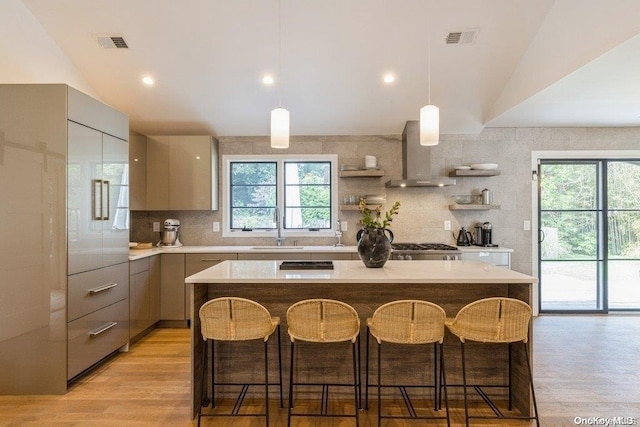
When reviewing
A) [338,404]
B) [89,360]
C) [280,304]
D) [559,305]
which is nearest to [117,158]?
[89,360]

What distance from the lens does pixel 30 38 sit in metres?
3.03

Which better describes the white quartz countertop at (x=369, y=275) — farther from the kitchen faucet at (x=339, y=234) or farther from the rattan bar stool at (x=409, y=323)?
the kitchen faucet at (x=339, y=234)

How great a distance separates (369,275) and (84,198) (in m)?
2.31

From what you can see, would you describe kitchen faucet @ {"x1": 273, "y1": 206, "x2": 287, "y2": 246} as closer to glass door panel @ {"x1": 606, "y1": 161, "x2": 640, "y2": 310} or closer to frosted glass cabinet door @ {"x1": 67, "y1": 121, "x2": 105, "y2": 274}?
frosted glass cabinet door @ {"x1": 67, "y1": 121, "x2": 105, "y2": 274}

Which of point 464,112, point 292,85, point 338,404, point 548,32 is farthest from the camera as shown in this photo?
point 464,112

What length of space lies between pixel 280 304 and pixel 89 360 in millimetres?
1718

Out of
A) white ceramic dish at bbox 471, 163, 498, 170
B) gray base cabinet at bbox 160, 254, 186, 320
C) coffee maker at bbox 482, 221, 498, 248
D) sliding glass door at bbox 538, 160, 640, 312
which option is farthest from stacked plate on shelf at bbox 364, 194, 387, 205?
gray base cabinet at bbox 160, 254, 186, 320

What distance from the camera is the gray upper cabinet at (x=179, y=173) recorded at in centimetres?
429

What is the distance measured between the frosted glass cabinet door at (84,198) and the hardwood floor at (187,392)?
0.93m

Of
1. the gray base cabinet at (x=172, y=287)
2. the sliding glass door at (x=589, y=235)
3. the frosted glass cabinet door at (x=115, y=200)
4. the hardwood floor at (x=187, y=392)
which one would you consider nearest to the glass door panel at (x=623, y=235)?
the sliding glass door at (x=589, y=235)

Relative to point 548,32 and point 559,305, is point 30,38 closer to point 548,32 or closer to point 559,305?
point 548,32

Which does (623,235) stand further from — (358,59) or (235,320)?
(235,320)

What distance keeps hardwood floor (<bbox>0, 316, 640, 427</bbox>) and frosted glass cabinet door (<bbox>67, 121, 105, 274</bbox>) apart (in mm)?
931

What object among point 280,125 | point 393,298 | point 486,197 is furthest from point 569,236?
point 280,125
